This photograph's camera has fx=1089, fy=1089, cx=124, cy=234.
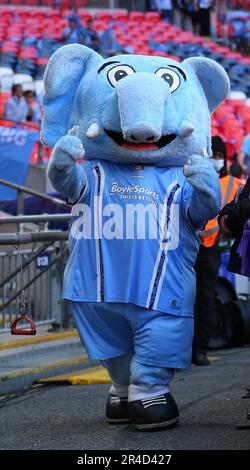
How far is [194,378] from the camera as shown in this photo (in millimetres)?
8398

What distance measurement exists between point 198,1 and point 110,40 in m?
5.72

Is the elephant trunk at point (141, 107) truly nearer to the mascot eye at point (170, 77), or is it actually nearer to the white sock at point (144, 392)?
the mascot eye at point (170, 77)

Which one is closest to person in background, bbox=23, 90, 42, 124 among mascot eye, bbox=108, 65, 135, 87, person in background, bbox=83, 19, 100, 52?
person in background, bbox=83, 19, 100, 52

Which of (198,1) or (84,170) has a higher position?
(84,170)

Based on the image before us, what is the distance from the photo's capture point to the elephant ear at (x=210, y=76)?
22.2 ft

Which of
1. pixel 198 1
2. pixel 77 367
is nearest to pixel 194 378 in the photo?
pixel 77 367

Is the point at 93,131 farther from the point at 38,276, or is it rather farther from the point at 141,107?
the point at 38,276

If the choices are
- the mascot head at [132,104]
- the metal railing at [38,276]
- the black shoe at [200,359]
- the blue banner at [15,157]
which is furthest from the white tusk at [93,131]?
the blue banner at [15,157]

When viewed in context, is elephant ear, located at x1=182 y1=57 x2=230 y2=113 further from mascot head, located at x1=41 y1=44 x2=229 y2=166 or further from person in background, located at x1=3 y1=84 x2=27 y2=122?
person in background, located at x1=3 y1=84 x2=27 y2=122

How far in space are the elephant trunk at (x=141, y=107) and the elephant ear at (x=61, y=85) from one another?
476 millimetres

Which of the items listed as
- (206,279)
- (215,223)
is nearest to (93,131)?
(215,223)

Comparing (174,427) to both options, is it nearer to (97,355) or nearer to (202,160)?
(97,355)

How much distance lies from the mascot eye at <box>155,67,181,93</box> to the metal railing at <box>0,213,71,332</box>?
2707 millimetres

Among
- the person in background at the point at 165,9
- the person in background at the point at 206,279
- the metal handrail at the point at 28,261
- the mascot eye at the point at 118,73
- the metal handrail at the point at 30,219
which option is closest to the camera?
the mascot eye at the point at 118,73
